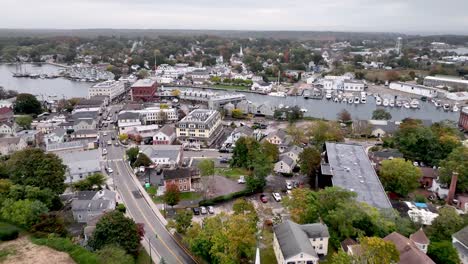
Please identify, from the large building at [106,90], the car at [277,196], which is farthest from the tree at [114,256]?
the large building at [106,90]

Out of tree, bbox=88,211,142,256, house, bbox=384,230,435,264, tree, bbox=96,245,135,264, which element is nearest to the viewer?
house, bbox=384,230,435,264

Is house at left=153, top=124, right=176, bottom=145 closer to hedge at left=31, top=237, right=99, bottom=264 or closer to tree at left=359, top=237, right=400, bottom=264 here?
hedge at left=31, top=237, right=99, bottom=264

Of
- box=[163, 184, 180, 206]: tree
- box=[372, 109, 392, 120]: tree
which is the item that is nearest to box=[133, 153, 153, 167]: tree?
box=[163, 184, 180, 206]: tree

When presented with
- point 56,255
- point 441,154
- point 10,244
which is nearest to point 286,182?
point 441,154

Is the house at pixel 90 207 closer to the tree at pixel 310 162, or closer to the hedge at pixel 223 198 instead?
the hedge at pixel 223 198

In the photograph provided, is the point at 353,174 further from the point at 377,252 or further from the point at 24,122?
the point at 24,122

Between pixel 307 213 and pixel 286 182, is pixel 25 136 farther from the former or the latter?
pixel 307 213

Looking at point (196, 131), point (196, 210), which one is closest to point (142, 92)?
point (196, 131)
